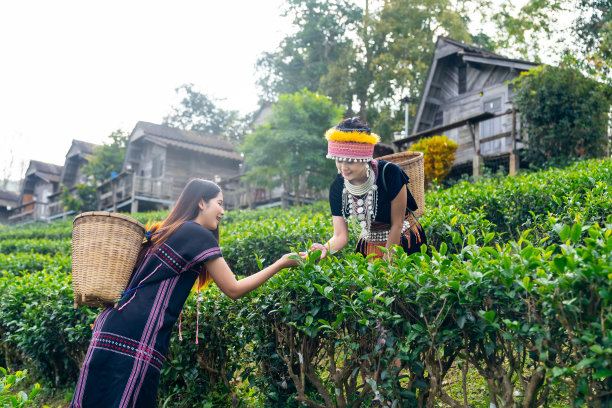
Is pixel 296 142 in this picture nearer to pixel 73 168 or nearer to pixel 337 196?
pixel 337 196

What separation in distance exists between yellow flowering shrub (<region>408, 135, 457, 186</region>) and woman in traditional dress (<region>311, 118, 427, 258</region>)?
12.3 meters

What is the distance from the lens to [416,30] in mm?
27922

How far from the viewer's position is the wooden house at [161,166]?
29.8 meters

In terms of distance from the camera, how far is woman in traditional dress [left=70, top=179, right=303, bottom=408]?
2.91 m

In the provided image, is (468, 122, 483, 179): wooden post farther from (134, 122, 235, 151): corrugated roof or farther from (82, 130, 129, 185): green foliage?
(82, 130, 129, 185): green foliage

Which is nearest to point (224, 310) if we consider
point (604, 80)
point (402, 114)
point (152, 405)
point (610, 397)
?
point (152, 405)

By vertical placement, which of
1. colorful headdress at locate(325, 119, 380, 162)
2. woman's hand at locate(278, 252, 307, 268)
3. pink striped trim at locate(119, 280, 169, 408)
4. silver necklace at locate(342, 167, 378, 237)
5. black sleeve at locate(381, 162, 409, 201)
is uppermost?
colorful headdress at locate(325, 119, 380, 162)

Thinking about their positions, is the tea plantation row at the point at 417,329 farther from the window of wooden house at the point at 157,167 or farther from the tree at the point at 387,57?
the window of wooden house at the point at 157,167

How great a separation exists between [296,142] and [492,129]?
7590 mm

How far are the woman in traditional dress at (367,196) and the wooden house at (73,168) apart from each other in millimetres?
36961

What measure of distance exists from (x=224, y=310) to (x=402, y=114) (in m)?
25.7

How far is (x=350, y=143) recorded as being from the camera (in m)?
3.94

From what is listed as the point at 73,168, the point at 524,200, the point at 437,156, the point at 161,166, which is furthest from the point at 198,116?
the point at 524,200

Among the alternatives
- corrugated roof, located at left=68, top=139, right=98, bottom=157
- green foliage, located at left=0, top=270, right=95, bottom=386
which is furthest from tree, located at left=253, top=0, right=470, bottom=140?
green foliage, located at left=0, top=270, right=95, bottom=386
